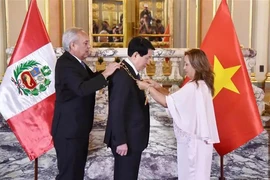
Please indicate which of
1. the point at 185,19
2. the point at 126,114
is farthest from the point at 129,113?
the point at 185,19

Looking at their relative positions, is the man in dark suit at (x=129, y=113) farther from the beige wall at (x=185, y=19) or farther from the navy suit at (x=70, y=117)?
the beige wall at (x=185, y=19)

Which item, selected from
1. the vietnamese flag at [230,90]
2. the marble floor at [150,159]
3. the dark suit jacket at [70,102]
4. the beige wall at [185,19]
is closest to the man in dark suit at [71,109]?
the dark suit jacket at [70,102]

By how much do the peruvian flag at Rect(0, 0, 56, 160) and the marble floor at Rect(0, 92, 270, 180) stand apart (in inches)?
22.3

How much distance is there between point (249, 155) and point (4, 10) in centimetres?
400

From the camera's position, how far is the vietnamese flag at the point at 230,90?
10.5ft

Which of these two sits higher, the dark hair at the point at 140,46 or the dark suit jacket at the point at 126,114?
the dark hair at the point at 140,46

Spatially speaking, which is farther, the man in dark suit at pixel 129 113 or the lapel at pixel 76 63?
the lapel at pixel 76 63

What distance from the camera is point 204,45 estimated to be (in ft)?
11.2

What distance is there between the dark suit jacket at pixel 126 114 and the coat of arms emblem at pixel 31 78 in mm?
1016

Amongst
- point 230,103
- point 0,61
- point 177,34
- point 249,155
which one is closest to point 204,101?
point 230,103

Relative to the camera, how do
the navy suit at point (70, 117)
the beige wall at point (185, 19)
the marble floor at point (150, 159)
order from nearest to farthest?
the navy suit at point (70, 117)
the marble floor at point (150, 159)
the beige wall at point (185, 19)

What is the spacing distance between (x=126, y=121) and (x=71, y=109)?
39cm

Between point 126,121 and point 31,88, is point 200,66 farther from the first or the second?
point 31,88

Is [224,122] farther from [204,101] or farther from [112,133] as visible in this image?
[112,133]
